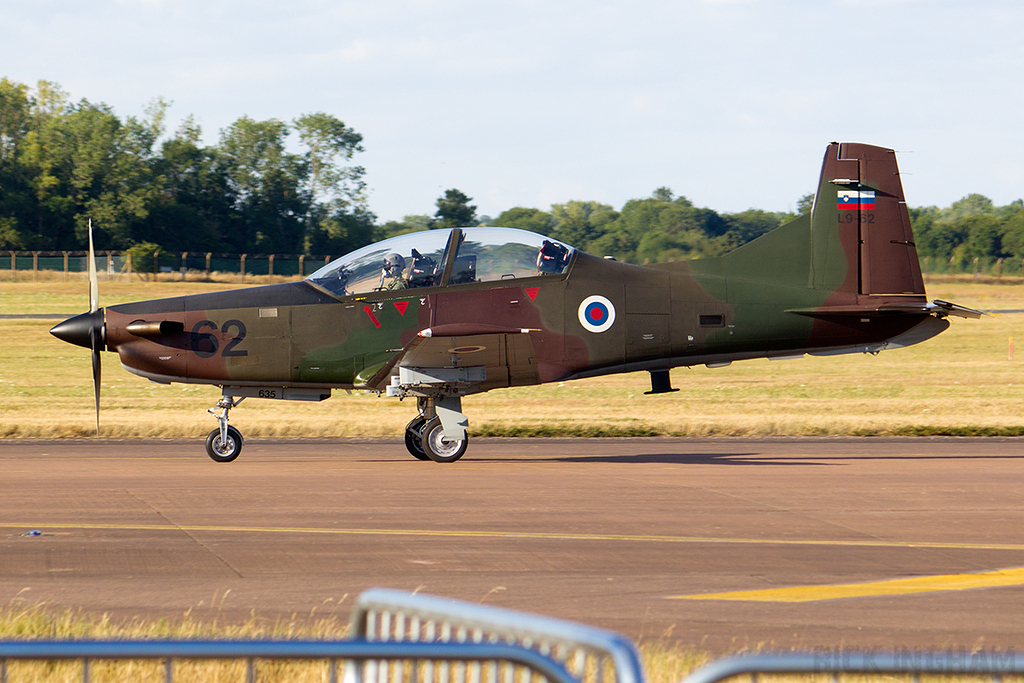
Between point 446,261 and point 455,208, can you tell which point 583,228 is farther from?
point 446,261

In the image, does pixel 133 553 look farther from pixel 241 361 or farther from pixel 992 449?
pixel 992 449

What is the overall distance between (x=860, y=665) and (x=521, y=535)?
275 inches

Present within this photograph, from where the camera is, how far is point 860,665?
318 cm

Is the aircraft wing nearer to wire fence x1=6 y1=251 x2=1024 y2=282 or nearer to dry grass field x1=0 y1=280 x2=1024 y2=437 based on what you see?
dry grass field x1=0 y1=280 x2=1024 y2=437

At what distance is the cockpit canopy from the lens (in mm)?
15125

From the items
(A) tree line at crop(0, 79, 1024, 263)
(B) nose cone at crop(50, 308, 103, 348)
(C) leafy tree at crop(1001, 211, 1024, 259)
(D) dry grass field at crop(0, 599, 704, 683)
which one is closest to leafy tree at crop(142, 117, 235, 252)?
(A) tree line at crop(0, 79, 1024, 263)

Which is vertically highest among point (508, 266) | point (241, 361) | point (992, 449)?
point (508, 266)

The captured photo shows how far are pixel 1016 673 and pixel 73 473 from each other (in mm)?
13042

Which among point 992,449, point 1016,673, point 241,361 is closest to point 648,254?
point 992,449

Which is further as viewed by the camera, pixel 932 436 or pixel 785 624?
pixel 932 436

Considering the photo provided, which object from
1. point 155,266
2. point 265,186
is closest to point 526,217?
point 155,266

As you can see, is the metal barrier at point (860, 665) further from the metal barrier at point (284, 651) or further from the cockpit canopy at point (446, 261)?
the cockpit canopy at point (446, 261)

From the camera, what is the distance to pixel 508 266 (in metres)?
15.3

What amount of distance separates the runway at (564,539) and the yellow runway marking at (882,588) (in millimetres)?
28
